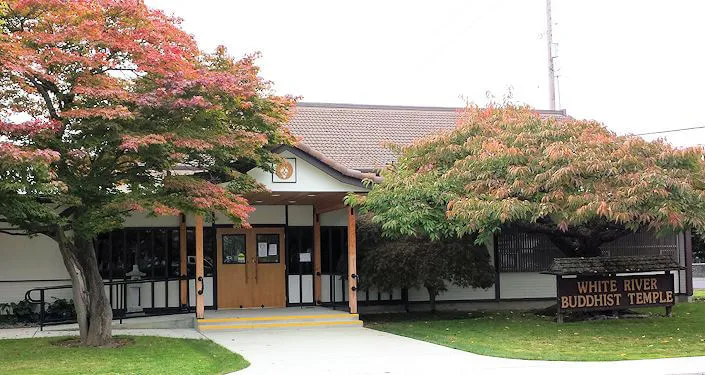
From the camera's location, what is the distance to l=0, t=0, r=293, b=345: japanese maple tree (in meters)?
12.3

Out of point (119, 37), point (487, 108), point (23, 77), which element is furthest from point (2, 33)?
point (487, 108)

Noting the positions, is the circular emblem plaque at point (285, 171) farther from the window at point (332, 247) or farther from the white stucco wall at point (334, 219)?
the window at point (332, 247)

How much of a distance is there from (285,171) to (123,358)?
19.1ft

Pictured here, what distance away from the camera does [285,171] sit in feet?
56.0

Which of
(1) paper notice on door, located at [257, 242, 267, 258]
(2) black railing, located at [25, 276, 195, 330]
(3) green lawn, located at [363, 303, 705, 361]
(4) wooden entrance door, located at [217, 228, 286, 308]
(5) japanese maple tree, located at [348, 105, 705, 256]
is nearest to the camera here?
(3) green lawn, located at [363, 303, 705, 361]

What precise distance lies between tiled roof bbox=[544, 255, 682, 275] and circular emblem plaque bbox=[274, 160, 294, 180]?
627cm

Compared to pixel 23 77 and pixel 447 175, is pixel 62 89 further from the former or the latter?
pixel 447 175

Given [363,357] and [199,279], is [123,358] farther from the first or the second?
[199,279]

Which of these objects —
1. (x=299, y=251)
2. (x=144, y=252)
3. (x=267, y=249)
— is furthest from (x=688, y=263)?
(x=144, y=252)

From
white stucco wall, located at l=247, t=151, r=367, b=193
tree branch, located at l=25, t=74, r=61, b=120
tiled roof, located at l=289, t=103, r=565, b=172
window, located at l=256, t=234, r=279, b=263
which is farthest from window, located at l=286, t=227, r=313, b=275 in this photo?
tree branch, located at l=25, t=74, r=61, b=120

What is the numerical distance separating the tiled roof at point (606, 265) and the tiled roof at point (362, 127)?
5657 millimetres

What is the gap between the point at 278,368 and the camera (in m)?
11.7

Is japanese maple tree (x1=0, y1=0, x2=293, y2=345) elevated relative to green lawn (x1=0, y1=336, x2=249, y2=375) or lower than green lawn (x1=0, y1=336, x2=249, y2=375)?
elevated

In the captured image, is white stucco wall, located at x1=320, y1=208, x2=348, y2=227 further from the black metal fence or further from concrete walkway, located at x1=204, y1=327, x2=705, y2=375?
concrete walkway, located at x1=204, y1=327, x2=705, y2=375
